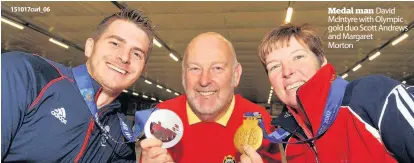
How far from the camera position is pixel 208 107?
2539mm

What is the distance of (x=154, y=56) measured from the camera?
17.7 m

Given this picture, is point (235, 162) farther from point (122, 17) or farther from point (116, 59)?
point (122, 17)

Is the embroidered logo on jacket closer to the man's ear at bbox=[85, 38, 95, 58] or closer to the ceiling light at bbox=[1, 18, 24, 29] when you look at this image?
the man's ear at bbox=[85, 38, 95, 58]

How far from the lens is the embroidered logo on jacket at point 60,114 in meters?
2.18

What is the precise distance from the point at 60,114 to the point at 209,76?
920 mm

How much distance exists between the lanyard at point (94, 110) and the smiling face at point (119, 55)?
0.12 m

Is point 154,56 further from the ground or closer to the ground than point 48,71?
further from the ground

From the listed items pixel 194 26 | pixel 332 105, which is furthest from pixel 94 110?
pixel 194 26

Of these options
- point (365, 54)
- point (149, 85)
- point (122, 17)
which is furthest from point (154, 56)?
point (122, 17)

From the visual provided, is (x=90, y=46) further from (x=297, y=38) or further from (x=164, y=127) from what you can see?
(x=297, y=38)

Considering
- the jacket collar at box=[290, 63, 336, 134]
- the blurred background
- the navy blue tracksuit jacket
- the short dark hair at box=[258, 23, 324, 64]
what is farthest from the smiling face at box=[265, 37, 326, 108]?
the blurred background

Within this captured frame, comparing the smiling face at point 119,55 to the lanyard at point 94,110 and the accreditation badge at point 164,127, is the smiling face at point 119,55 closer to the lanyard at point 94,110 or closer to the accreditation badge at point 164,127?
the lanyard at point 94,110

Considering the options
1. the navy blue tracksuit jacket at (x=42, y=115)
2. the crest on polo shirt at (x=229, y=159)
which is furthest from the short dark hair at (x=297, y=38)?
the navy blue tracksuit jacket at (x=42, y=115)

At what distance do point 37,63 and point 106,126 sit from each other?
2.06ft
